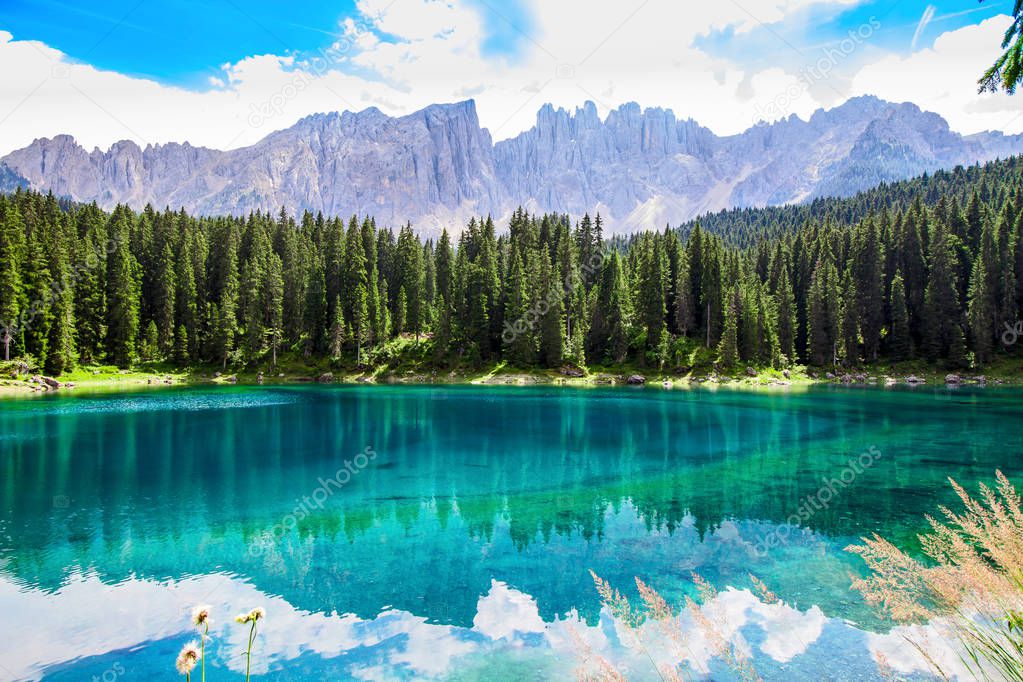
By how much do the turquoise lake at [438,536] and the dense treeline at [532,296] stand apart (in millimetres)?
51283

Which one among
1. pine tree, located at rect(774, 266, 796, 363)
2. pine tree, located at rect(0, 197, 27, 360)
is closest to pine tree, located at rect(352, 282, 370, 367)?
pine tree, located at rect(0, 197, 27, 360)

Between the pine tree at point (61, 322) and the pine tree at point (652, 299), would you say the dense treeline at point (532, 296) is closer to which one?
the pine tree at point (652, 299)

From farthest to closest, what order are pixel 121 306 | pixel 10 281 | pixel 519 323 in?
pixel 519 323, pixel 121 306, pixel 10 281

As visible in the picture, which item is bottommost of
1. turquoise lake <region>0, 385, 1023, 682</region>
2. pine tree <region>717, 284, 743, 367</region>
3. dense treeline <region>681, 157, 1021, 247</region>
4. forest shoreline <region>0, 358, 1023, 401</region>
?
turquoise lake <region>0, 385, 1023, 682</region>

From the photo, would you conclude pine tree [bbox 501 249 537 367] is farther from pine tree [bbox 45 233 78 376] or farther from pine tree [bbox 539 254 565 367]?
pine tree [bbox 45 233 78 376]

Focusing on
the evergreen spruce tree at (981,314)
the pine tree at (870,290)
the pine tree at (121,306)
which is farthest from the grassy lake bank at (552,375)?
the pine tree at (870,290)

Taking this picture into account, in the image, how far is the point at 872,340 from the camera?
95750 mm

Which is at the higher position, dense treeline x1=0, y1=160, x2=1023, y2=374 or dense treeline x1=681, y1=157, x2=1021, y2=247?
dense treeline x1=681, y1=157, x2=1021, y2=247

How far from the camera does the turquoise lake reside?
1183 cm

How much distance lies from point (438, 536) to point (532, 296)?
7508 cm

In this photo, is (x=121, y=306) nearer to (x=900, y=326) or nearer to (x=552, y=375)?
(x=552, y=375)

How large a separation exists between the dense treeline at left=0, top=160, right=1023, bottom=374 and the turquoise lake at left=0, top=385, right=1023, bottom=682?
51283 millimetres

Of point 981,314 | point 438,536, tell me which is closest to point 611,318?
point 981,314

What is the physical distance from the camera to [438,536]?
61.9ft
